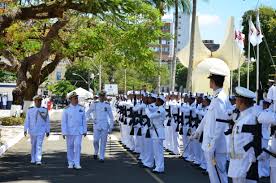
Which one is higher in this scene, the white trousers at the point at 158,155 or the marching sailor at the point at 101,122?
the marching sailor at the point at 101,122

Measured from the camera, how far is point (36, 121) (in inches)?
597

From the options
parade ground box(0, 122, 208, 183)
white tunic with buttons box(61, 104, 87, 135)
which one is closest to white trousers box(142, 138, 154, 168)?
Answer: parade ground box(0, 122, 208, 183)

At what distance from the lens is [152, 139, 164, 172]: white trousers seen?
43.4ft

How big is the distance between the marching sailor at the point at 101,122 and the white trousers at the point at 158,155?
2648mm

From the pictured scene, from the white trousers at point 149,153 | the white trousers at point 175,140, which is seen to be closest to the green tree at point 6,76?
the white trousers at point 175,140

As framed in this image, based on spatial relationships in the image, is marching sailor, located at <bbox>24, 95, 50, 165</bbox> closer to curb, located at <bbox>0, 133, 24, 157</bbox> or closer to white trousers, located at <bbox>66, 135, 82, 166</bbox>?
white trousers, located at <bbox>66, 135, 82, 166</bbox>

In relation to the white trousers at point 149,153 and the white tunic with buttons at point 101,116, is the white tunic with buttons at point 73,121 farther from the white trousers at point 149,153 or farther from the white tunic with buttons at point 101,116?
the white trousers at point 149,153

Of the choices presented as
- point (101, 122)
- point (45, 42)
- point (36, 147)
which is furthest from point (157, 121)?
point (45, 42)

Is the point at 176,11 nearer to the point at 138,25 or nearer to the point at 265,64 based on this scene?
the point at 138,25

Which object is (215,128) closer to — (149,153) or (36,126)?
(149,153)

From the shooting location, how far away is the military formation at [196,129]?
23.8 feet

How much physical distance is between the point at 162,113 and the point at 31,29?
19.6 m

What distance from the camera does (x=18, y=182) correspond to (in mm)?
11523

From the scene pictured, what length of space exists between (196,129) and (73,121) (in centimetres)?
441
